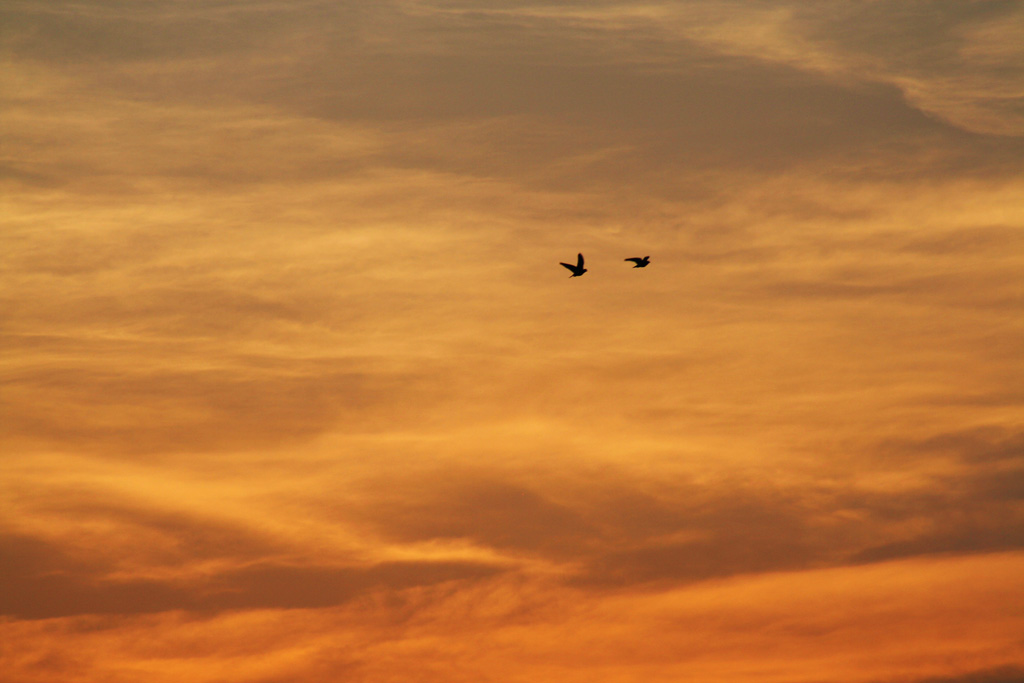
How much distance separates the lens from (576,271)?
191 meters

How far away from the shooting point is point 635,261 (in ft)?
630

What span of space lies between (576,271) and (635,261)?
559cm
